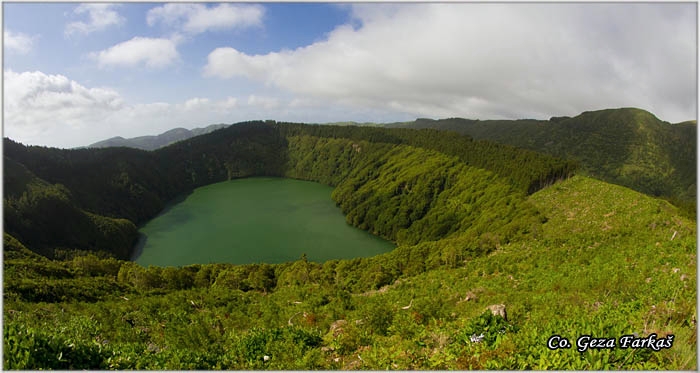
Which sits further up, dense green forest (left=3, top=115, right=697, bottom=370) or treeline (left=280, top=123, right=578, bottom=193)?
treeline (left=280, top=123, right=578, bottom=193)

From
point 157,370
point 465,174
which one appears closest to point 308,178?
point 465,174

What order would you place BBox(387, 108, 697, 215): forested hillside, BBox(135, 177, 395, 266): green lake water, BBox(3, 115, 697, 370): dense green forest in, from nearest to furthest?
BBox(3, 115, 697, 370): dense green forest, BBox(135, 177, 395, 266): green lake water, BBox(387, 108, 697, 215): forested hillside

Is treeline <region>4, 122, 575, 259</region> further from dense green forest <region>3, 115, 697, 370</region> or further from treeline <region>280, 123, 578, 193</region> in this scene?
dense green forest <region>3, 115, 697, 370</region>

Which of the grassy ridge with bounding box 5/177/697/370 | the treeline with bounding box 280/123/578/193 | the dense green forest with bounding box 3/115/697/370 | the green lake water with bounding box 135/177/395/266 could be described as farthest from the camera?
the green lake water with bounding box 135/177/395/266

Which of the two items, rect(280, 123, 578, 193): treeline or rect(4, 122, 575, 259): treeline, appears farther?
rect(4, 122, 575, 259): treeline

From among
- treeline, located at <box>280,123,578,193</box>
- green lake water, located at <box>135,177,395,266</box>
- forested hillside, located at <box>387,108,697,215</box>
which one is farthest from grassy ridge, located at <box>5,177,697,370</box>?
forested hillside, located at <box>387,108,697,215</box>

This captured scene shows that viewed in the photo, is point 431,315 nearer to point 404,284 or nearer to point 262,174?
point 404,284
